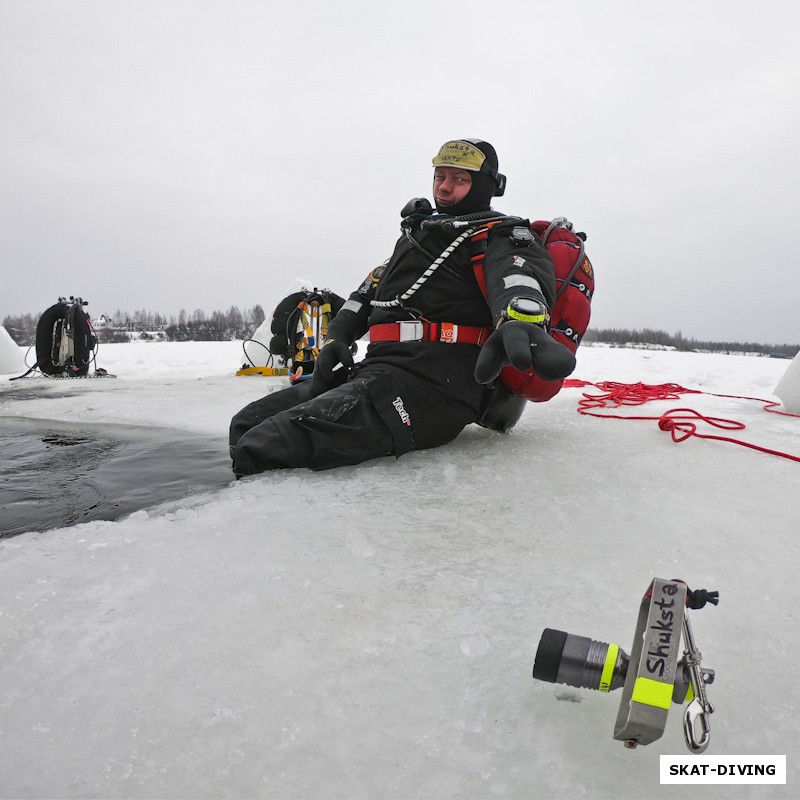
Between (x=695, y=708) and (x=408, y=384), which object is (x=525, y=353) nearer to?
(x=408, y=384)

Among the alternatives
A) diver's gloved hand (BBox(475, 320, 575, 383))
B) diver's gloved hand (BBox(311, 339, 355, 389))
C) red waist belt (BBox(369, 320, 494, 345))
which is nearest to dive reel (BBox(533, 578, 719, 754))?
diver's gloved hand (BBox(475, 320, 575, 383))

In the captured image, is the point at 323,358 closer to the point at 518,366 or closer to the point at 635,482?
the point at 518,366

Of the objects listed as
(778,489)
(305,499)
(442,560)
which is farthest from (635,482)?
(305,499)

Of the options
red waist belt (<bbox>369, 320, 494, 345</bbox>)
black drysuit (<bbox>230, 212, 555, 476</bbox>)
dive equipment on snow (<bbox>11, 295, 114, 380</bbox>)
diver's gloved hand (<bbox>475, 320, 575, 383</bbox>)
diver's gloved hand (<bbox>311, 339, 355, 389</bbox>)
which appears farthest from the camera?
dive equipment on snow (<bbox>11, 295, 114, 380</bbox>)

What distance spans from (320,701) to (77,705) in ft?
1.29

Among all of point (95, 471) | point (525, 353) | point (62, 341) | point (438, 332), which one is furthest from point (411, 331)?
point (62, 341)

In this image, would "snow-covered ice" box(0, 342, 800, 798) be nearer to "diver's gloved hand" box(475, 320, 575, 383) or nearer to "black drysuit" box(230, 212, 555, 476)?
"black drysuit" box(230, 212, 555, 476)

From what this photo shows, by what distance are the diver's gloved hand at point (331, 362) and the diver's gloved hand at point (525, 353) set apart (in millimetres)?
987

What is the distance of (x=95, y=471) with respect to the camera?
2.33 m

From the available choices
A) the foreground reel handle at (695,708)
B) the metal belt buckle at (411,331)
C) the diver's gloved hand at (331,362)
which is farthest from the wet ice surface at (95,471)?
the foreground reel handle at (695,708)

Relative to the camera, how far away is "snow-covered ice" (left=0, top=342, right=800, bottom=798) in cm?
79

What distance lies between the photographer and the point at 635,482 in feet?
6.56

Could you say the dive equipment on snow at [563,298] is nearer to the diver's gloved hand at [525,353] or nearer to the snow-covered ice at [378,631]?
the snow-covered ice at [378,631]

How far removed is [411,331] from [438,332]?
0.41 ft
